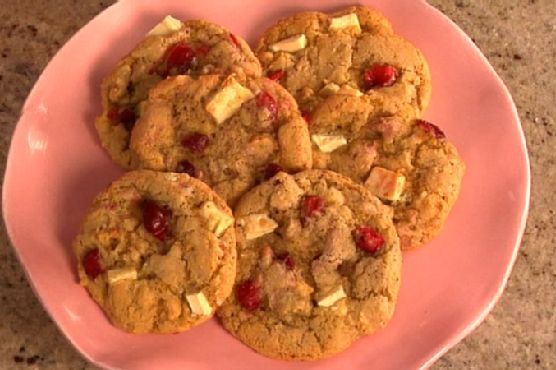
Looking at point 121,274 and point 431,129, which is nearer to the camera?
point 121,274

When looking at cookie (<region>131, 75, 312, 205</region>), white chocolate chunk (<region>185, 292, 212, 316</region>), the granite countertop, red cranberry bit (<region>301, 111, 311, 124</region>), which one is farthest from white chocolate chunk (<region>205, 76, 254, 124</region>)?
the granite countertop

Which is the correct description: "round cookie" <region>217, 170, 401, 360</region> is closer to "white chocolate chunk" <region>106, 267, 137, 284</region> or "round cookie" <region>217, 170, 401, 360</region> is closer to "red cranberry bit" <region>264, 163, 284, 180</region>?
"red cranberry bit" <region>264, 163, 284, 180</region>

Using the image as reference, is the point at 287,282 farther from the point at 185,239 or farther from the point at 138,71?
the point at 138,71

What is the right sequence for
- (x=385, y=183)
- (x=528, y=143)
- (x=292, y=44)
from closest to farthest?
(x=385, y=183) < (x=292, y=44) < (x=528, y=143)

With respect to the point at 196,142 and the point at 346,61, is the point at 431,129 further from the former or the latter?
the point at 196,142

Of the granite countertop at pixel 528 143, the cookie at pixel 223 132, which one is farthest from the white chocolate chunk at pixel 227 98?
the granite countertop at pixel 528 143

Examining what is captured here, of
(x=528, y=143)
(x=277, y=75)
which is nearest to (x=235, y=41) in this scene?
(x=277, y=75)
